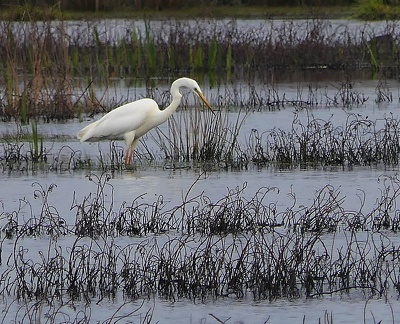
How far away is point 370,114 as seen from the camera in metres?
15.6

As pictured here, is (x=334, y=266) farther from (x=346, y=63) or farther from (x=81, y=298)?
(x=346, y=63)

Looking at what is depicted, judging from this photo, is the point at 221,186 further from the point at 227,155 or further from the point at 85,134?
the point at 85,134

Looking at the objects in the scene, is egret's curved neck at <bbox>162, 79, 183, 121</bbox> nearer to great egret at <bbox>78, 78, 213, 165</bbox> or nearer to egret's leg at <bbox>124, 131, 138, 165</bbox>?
great egret at <bbox>78, 78, 213, 165</bbox>

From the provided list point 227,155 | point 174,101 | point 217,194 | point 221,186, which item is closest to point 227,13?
point 174,101

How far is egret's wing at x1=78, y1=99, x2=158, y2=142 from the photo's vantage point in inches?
481

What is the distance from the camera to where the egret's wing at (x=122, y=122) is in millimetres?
12219

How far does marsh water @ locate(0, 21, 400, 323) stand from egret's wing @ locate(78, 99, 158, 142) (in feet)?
1.22

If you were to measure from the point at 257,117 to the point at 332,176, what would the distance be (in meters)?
4.91

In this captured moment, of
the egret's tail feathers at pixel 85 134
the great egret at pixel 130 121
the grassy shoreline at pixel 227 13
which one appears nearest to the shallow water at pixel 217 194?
the great egret at pixel 130 121

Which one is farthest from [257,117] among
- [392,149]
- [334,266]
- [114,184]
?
[334,266]

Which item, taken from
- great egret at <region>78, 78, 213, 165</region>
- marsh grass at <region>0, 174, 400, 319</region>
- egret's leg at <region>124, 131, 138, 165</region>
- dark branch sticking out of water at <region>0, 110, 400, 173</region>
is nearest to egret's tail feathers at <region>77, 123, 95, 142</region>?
great egret at <region>78, 78, 213, 165</region>

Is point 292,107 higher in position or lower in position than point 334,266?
higher

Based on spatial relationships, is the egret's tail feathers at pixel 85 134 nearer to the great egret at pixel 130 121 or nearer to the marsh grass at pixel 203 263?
the great egret at pixel 130 121

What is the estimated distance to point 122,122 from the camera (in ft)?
40.1
